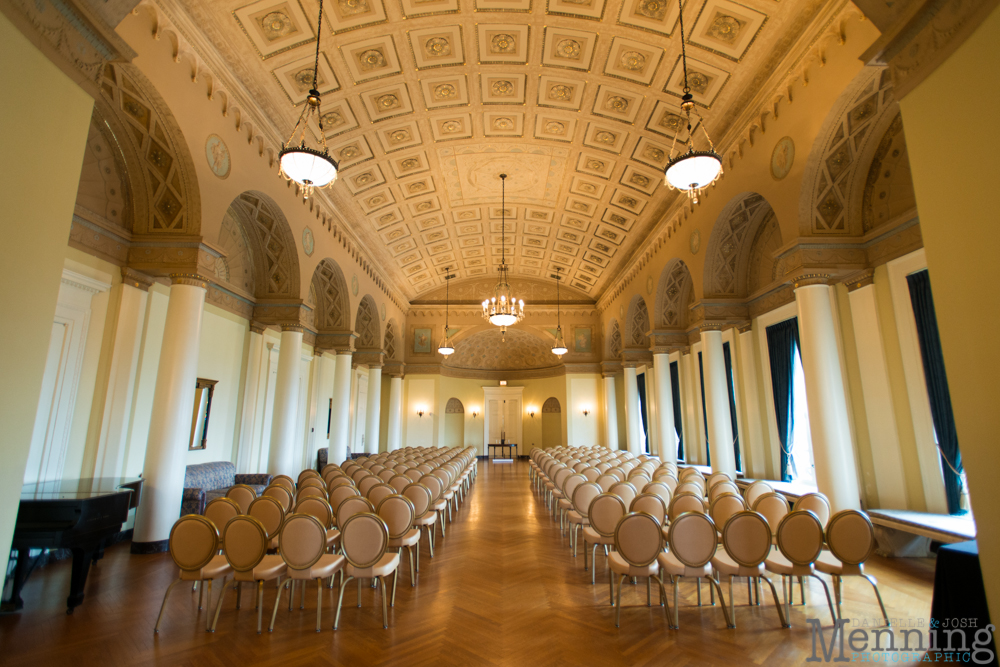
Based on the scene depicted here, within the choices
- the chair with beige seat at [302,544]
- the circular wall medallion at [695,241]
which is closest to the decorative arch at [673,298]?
the circular wall medallion at [695,241]

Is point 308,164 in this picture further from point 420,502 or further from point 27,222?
point 420,502

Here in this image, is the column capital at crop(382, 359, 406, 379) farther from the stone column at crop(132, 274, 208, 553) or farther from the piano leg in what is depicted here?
the piano leg

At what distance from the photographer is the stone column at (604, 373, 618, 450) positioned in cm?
1962

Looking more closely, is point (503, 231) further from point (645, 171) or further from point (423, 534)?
point (423, 534)

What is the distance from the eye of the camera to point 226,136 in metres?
7.30

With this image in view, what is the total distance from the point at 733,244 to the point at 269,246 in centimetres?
968

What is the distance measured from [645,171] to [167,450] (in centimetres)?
1075

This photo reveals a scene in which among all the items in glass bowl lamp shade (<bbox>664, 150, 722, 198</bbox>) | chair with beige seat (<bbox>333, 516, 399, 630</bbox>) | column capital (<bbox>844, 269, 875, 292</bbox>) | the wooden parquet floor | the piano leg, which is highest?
glass bowl lamp shade (<bbox>664, 150, 722, 198</bbox>)

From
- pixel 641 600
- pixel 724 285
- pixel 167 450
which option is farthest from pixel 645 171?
pixel 167 450

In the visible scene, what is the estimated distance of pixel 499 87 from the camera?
9477 millimetres

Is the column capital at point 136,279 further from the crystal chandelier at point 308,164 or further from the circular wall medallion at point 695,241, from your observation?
the circular wall medallion at point 695,241

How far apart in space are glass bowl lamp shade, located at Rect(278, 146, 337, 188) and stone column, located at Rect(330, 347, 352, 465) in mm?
7930

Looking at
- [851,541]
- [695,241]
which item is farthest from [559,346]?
[851,541]

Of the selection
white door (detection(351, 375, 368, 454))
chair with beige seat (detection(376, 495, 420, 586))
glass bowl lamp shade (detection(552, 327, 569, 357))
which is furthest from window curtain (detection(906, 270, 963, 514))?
white door (detection(351, 375, 368, 454))
